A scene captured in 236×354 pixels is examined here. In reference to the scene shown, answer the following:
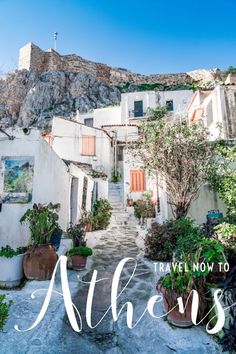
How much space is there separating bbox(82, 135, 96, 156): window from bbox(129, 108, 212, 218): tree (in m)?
12.4

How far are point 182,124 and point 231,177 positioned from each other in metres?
3.13

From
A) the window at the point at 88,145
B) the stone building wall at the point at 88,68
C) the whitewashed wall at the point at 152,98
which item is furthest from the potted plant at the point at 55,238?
the stone building wall at the point at 88,68

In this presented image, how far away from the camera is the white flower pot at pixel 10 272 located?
5301 mm

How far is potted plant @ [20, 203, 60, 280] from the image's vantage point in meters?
5.58

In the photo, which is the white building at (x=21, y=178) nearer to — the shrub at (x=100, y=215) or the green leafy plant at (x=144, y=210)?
the shrub at (x=100, y=215)

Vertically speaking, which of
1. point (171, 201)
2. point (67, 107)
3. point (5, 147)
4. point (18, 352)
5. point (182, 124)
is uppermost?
point (67, 107)

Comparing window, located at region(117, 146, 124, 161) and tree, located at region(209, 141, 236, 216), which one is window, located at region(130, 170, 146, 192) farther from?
tree, located at region(209, 141, 236, 216)

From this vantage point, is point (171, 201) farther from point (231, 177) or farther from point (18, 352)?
point (18, 352)

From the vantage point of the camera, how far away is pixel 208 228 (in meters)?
5.11

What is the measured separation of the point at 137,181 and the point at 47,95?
2393cm

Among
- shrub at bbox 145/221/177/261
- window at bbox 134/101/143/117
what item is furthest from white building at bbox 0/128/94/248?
window at bbox 134/101/143/117

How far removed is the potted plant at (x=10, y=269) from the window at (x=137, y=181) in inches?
478

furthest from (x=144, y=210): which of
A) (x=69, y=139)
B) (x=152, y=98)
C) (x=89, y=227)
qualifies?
(x=152, y=98)

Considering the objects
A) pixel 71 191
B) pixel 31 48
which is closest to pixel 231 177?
pixel 71 191
